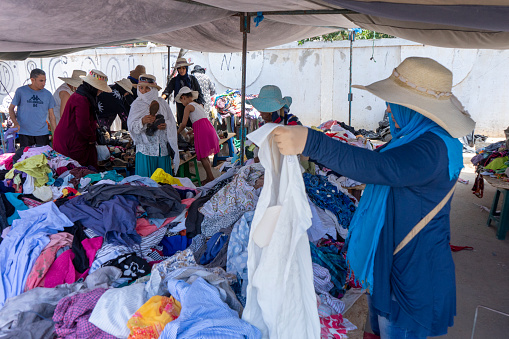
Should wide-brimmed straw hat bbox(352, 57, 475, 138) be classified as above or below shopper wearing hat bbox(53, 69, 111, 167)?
above

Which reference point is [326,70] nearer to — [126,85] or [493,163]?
[126,85]

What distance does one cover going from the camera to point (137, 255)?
2.92 m

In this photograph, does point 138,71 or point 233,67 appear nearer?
point 138,71

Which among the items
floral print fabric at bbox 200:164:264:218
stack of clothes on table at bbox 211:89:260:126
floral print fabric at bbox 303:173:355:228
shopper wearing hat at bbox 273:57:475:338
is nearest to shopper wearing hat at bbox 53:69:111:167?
floral print fabric at bbox 200:164:264:218

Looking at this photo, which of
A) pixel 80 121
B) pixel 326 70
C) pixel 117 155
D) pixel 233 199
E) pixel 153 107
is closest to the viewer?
pixel 233 199

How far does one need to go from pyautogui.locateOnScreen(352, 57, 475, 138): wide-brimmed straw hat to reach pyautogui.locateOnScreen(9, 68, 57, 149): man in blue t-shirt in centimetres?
571

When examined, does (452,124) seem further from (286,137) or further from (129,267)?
(129,267)

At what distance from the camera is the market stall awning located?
2.36m

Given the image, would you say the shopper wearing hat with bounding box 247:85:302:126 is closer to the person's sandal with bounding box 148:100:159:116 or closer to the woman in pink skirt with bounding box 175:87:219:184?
the person's sandal with bounding box 148:100:159:116

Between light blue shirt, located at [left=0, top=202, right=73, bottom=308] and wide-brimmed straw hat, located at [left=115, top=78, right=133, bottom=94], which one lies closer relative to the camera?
light blue shirt, located at [left=0, top=202, right=73, bottom=308]

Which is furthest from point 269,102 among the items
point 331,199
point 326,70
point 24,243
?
point 326,70

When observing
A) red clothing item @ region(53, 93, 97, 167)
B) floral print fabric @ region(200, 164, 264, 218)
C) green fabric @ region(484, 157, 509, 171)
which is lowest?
green fabric @ region(484, 157, 509, 171)

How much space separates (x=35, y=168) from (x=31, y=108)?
2.58 m

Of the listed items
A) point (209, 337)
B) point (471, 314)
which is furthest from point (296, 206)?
point (471, 314)
